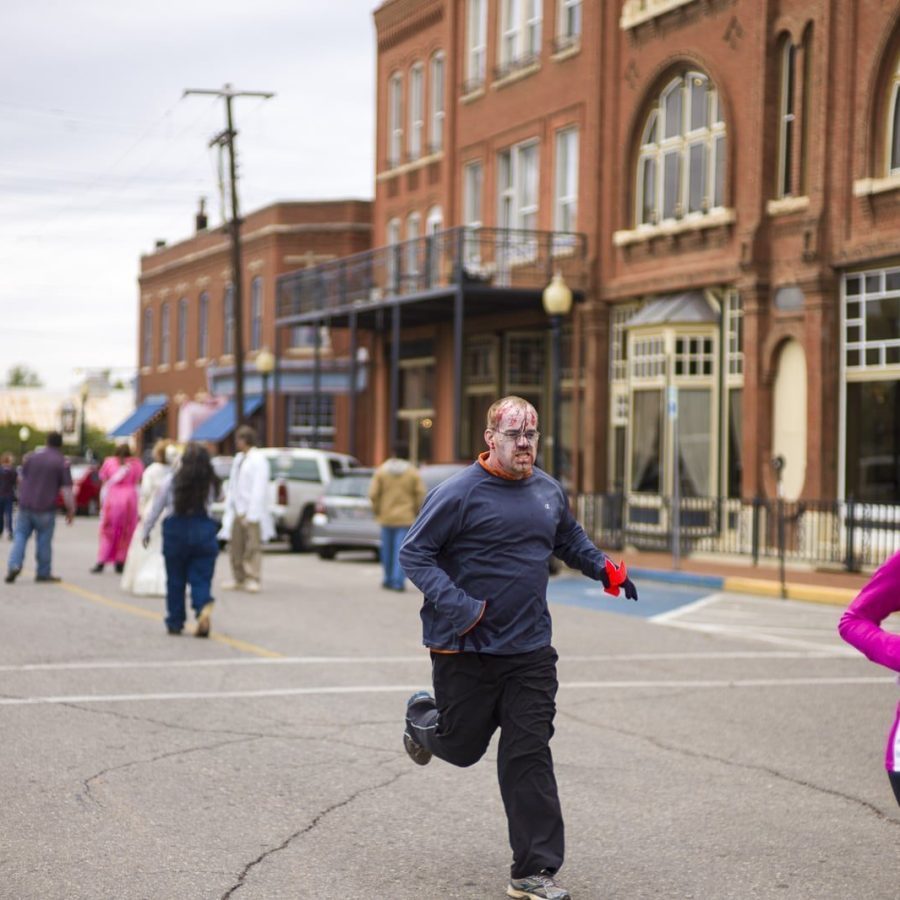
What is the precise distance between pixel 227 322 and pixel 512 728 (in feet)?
144

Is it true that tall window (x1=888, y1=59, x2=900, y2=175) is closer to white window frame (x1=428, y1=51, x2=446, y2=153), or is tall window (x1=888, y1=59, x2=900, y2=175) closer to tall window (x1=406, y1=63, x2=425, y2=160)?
white window frame (x1=428, y1=51, x2=446, y2=153)

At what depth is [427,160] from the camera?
115 ft

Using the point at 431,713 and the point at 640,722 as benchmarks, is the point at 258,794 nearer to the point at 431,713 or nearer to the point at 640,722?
the point at 431,713

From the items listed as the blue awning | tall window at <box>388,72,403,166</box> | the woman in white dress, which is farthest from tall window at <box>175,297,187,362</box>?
the woman in white dress

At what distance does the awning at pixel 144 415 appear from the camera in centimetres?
5472

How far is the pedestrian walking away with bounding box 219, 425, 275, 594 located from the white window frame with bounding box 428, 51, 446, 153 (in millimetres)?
18572

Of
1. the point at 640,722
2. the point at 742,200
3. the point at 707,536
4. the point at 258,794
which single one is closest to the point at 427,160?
the point at 742,200

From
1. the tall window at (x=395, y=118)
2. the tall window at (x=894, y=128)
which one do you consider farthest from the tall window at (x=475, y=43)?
the tall window at (x=894, y=128)

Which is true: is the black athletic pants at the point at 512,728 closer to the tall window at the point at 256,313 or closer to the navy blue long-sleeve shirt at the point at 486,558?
the navy blue long-sleeve shirt at the point at 486,558

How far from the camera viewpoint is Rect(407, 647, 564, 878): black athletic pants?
5531 millimetres

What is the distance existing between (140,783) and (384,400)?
97.4 feet

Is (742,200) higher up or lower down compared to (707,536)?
higher up

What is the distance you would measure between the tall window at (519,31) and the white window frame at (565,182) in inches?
82.6

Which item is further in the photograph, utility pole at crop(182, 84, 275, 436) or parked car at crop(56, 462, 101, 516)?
parked car at crop(56, 462, 101, 516)
